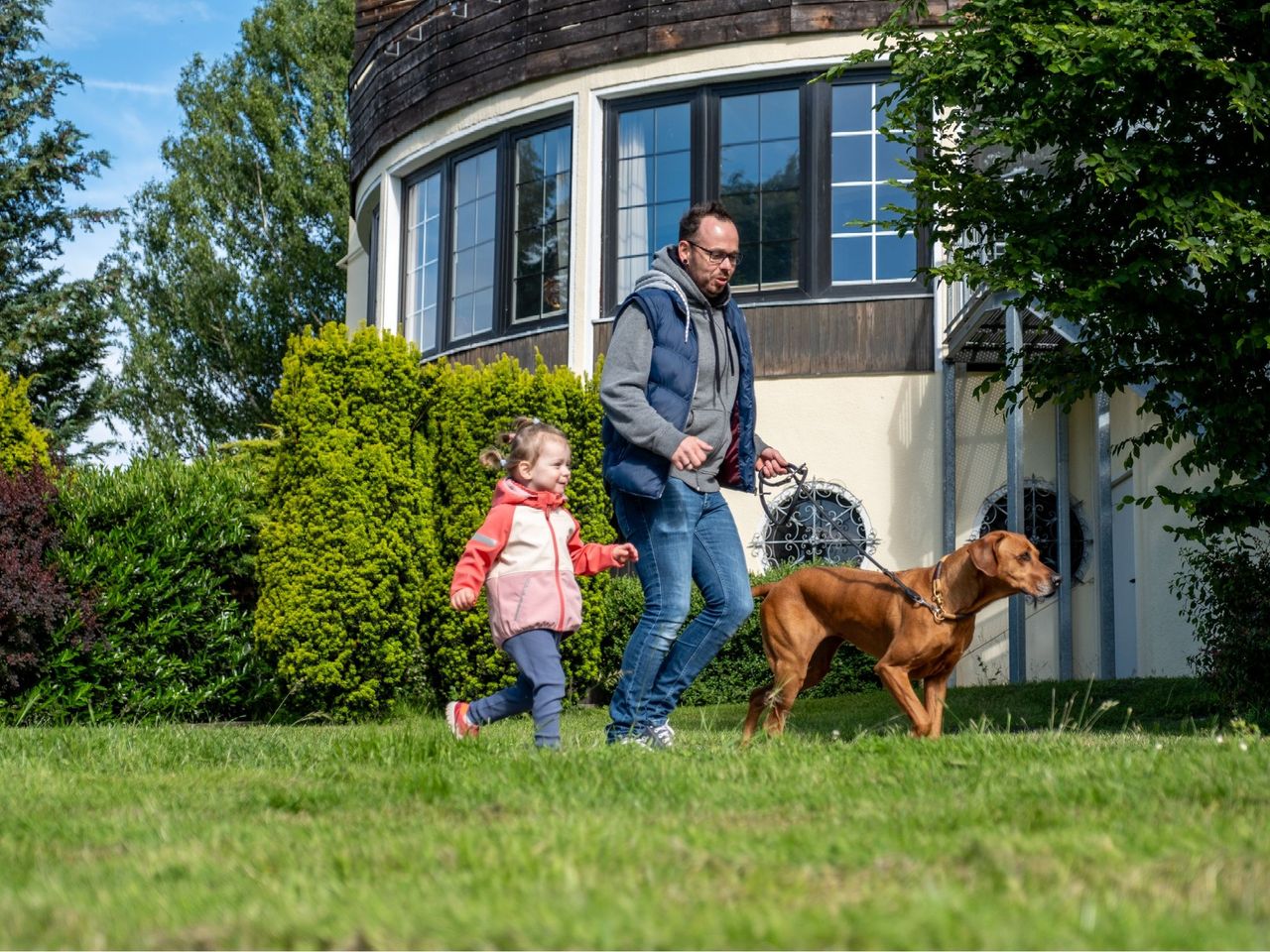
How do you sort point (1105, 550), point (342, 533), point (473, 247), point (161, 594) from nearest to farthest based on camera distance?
point (161, 594) < point (342, 533) < point (1105, 550) < point (473, 247)

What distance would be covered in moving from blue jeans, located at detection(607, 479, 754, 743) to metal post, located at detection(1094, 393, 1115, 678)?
716 cm

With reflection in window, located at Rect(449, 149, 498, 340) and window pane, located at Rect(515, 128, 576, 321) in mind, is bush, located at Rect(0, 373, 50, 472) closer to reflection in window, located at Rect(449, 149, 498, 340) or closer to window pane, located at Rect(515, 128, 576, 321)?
reflection in window, located at Rect(449, 149, 498, 340)

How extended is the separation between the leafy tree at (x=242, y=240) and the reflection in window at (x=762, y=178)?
724 inches

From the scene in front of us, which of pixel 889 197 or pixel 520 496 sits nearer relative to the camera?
pixel 520 496

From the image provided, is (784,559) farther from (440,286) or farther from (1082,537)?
(440,286)

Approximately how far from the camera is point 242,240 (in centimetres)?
3256

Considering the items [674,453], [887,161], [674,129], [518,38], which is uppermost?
[518,38]

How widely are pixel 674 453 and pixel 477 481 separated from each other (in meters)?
6.32

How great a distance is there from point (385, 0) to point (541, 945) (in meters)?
18.5

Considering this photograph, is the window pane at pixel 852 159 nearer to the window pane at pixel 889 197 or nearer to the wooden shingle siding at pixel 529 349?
the window pane at pixel 889 197

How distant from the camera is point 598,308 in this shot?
1526cm

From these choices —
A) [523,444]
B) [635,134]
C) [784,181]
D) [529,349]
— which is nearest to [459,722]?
[523,444]

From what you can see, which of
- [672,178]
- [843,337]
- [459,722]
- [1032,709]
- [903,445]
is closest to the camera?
[459,722]

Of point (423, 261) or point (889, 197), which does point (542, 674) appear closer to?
point (889, 197)
